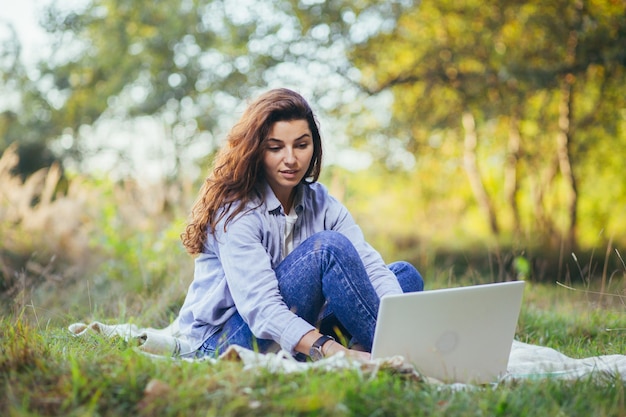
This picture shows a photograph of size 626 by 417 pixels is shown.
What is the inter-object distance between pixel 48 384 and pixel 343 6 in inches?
242

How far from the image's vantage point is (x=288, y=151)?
7.88ft

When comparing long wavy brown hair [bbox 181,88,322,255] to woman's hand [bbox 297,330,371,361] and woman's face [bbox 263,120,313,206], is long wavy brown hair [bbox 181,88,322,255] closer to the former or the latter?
woman's face [bbox 263,120,313,206]

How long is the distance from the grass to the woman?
0.28 m

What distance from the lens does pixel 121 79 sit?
348 inches

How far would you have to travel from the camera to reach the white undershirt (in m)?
2.54

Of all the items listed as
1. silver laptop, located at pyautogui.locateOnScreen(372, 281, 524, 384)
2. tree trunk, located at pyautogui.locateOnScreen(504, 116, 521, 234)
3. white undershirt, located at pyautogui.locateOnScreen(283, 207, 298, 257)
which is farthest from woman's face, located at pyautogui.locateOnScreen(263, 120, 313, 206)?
tree trunk, located at pyautogui.locateOnScreen(504, 116, 521, 234)

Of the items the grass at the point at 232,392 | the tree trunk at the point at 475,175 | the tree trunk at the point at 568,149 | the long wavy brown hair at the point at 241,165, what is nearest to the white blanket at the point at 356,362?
the grass at the point at 232,392

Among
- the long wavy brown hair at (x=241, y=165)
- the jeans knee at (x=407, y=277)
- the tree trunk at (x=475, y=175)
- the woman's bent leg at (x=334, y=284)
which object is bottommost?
the tree trunk at (x=475, y=175)

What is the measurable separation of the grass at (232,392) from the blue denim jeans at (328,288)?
33 centimetres

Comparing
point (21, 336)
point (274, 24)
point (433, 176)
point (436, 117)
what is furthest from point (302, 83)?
point (21, 336)

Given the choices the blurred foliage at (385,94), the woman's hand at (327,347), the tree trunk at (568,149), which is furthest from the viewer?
the tree trunk at (568,149)

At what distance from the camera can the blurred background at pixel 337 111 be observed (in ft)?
18.1

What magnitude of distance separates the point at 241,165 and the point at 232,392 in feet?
3.07

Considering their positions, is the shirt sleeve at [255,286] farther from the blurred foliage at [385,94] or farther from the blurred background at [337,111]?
the blurred foliage at [385,94]
